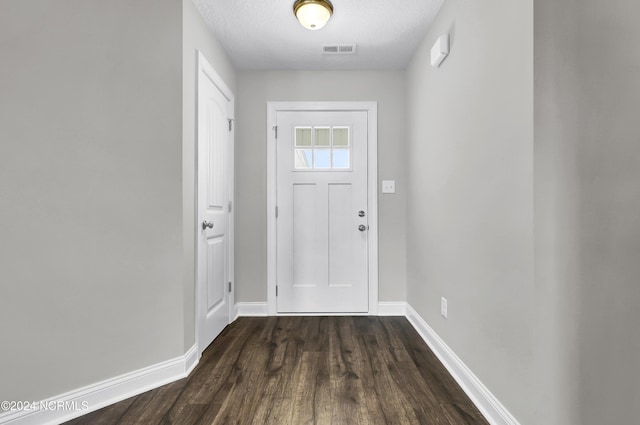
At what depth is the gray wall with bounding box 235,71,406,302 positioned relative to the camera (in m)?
3.36

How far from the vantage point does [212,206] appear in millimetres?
2715

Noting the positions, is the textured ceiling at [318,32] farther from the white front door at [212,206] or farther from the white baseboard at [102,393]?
the white baseboard at [102,393]

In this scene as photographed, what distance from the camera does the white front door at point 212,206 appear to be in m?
2.44

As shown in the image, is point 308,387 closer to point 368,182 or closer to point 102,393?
point 102,393

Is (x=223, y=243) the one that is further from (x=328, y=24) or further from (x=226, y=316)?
(x=328, y=24)

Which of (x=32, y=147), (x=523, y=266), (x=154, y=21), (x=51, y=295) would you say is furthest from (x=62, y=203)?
(x=523, y=266)

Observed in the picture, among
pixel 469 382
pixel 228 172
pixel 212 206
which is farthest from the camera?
pixel 228 172

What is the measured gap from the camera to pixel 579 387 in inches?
41.6

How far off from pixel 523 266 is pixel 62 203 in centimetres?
204

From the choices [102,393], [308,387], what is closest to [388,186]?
[308,387]

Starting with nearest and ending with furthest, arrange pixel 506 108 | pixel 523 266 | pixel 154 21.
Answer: pixel 523 266 → pixel 506 108 → pixel 154 21

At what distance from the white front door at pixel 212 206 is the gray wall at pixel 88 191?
1.16ft

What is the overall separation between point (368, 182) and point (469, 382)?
1.92 metres

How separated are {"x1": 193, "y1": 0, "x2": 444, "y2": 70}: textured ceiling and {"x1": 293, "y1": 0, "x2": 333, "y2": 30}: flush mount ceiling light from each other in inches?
4.7
